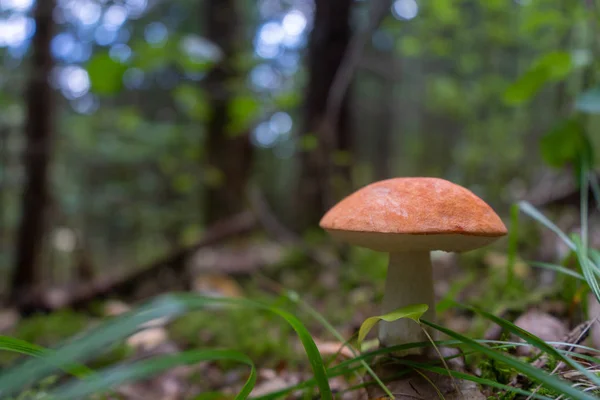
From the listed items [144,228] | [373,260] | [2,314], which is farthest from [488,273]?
[144,228]

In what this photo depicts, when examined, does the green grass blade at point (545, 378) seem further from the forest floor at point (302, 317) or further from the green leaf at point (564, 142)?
the green leaf at point (564, 142)

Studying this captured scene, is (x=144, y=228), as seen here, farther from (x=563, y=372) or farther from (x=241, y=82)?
(x=563, y=372)

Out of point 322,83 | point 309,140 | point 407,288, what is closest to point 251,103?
point 309,140

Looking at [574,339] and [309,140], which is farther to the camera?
[309,140]

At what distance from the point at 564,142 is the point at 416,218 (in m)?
1.76

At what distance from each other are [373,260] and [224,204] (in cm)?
313

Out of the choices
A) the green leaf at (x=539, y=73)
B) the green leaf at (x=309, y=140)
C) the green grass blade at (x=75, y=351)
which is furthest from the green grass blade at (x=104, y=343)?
the green leaf at (x=539, y=73)

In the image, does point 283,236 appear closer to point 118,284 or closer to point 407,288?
point 118,284

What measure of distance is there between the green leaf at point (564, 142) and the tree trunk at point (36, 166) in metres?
4.37

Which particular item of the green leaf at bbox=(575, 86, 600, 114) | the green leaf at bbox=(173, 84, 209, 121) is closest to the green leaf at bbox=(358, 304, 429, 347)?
the green leaf at bbox=(575, 86, 600, 114)

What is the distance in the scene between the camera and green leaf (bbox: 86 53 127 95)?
97.5 inches

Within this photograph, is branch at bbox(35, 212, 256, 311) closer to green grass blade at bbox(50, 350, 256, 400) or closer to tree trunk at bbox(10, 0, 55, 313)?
tree trunk at bbox(10, 0, 55, 313)

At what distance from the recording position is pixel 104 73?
251 centimetres

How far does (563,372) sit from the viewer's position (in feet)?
3.62
